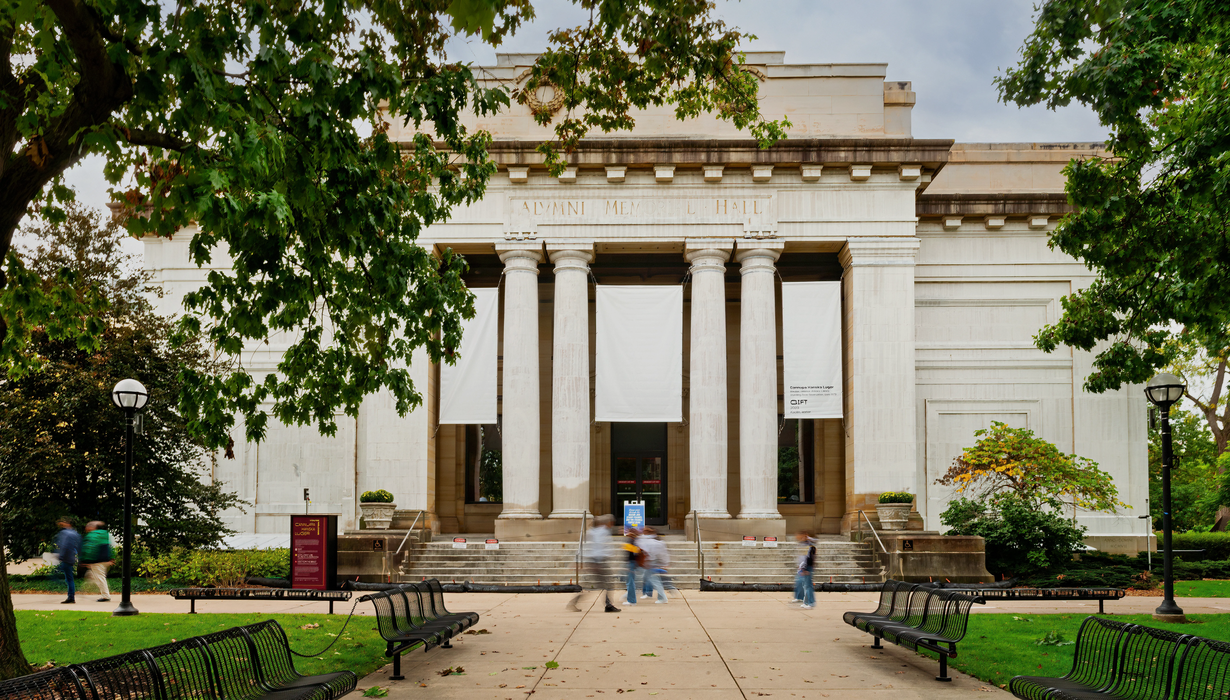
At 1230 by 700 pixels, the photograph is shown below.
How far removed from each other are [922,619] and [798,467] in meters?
23.4

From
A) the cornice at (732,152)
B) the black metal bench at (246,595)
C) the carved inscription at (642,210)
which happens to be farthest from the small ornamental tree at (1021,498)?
the black metal bench at (246,595)

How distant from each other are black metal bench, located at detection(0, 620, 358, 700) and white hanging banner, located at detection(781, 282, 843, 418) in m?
22.5

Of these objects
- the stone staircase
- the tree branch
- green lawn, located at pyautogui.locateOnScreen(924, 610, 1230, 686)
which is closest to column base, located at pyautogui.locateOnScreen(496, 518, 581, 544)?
the stone staircase

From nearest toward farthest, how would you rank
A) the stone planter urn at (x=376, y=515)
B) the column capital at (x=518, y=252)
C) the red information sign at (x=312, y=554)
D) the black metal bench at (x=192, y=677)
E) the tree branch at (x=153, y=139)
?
1. the black metal bench at (x=192, y=677)
2. the tree branch at (x=153, y=139)
3. the red information sign at (x=312, y=554)
4. the stone planter urn at (x=376, y=515)
5. the column capital at (x=518, y=252)

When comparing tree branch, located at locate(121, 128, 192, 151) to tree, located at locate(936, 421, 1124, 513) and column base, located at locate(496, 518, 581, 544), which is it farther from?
tree, located at locate(936, 421, 1124, 513)

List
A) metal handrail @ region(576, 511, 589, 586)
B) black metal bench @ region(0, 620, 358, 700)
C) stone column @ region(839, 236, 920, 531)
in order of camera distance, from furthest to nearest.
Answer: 1. stone column @ region(839, 236, 920, 531)
2. metal handrail @ region(576, 511, 589, 586)
3. black metal bench @ region(0, 620, 358, 700)

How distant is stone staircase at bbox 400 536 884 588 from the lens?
81.1ft

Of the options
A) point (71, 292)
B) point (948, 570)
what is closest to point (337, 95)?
point (71, 292)

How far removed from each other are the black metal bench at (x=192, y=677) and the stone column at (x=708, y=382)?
20.8 metres

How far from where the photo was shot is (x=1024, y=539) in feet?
82.1

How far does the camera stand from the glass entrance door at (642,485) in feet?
114

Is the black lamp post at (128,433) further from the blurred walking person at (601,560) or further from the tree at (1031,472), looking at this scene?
the tree at (1031,472)

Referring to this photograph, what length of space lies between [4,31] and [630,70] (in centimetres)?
695

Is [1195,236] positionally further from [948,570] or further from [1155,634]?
[948,570]
